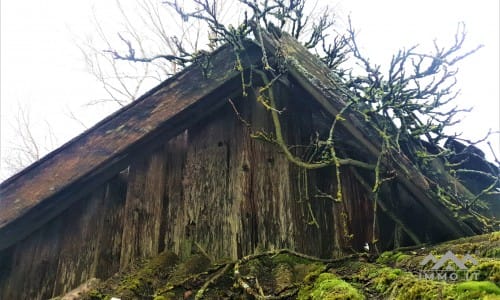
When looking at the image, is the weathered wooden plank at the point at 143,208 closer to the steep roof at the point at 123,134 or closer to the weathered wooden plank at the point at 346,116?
the steep roof at the point at 123,134

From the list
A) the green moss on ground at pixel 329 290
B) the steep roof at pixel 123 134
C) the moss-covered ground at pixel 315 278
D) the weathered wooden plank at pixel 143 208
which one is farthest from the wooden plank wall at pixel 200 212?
the green moss on ground at pixel 329 290

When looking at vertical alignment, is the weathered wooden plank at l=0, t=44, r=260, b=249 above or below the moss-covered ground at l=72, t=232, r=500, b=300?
above

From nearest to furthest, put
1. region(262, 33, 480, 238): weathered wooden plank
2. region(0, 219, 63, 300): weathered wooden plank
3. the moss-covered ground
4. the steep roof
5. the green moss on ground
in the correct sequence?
the moss-covered ground → the green moss on ground → region(262, 33, 480, 238): weathered wooden plank → the steep roof → region(0, 219, 63, 300): weathered wooden plank

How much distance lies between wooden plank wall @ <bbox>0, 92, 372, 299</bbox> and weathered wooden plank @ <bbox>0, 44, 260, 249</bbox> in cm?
15

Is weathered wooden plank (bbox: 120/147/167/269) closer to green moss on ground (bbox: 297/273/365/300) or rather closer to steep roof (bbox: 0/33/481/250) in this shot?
steep roof (bbox: 0/33/481/250)

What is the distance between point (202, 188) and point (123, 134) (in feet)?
1.87

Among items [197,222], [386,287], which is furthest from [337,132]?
[386,287]

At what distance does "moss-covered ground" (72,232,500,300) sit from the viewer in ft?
3.95

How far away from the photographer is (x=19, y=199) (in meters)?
2.53

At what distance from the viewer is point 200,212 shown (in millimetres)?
2510

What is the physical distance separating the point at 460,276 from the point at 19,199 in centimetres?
234

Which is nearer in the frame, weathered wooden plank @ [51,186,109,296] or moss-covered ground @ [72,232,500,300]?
moss-covered ground @ [72,232,500,300]

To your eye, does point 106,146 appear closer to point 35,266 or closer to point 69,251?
point 69,251

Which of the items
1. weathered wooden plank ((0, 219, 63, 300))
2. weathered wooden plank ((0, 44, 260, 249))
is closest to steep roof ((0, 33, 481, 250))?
weathered wooden plank ((0, 44, 260, 249))
